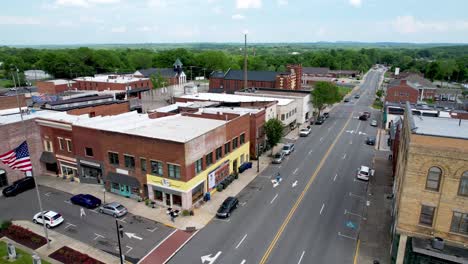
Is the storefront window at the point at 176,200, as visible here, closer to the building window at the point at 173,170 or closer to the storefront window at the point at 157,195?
the storefront window at the point at 157,195

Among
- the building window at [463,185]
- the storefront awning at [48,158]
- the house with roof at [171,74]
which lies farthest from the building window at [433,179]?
the house with roof at [171,74]

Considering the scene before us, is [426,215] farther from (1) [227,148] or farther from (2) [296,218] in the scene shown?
(1) [227,148]

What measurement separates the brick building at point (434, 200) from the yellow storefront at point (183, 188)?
67.9 feet

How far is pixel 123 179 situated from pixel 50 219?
8844 millimetres

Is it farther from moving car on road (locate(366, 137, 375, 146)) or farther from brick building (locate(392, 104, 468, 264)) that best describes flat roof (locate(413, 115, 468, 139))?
moving car on road (locate(366, 137, 375, 146))

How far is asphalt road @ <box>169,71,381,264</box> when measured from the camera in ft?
90.6

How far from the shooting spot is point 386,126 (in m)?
72.1

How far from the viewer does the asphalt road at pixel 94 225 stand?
2895 centimetres

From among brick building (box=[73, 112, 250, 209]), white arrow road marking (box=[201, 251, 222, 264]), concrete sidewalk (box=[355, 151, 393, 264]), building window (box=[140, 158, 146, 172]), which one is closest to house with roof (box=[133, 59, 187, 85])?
brick building (box=[73, 112, 250, 209])

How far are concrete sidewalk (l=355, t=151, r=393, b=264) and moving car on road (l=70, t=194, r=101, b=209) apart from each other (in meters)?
28.1

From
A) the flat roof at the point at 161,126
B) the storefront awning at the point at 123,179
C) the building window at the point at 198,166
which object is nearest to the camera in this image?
the building window at the point at 198,166

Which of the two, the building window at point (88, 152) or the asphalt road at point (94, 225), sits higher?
the building window at point (88, 152)

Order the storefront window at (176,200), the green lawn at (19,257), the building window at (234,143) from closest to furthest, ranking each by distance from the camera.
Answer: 1. the green lawn at (19,257)
2. the storefront window at (176,200)
3. the building window at (234,143)

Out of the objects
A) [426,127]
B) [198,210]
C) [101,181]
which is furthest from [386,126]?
[101,181]
